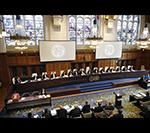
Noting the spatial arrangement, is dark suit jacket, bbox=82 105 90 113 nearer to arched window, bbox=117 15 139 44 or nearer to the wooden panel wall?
the wooden panel wall

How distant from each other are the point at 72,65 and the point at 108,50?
120 inches

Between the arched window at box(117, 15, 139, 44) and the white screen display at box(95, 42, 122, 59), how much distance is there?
1307 mm

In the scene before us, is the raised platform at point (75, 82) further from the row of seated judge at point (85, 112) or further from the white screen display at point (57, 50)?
the row of seated judge at point (85, 112)

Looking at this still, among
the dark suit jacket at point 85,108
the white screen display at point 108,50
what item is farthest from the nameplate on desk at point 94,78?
the dark suit jacket at point 85,108

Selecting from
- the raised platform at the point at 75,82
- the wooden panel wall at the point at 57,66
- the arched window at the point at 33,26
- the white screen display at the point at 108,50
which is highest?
the arched window at the point at 33,26

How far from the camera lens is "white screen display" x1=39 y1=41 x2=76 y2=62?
1030cm

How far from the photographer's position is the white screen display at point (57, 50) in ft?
33.8

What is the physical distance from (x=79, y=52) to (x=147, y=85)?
5.22 metres

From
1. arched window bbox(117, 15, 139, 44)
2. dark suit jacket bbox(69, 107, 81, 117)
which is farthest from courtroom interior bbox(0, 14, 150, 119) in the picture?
dark suit jacket bbox(69, 107, 81, 117)

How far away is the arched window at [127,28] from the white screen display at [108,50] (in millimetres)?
1307

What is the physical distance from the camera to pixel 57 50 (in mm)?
10641
